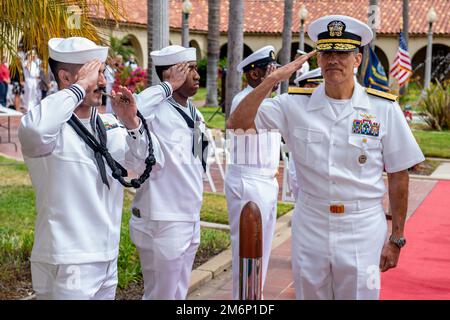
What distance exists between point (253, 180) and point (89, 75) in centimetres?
207

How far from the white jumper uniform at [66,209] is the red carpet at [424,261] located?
311 cm

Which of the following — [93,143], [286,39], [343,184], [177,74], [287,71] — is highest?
[287,71]

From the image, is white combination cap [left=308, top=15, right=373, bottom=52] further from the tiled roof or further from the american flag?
the tiled roof

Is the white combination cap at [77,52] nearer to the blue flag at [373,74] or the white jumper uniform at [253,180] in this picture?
the white jumper uniform at [253,180]

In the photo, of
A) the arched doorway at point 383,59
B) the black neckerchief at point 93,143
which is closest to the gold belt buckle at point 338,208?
the black neckerchief at point 93,143

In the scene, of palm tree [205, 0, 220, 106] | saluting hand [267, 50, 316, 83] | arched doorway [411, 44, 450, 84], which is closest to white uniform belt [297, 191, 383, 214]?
saluting hand [267, 50, 316, 83]

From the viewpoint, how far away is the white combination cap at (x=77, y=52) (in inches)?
144

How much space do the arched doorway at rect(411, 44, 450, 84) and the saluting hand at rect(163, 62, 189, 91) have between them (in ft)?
99.7

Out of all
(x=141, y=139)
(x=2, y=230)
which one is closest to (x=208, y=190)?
(x=2, y=230)

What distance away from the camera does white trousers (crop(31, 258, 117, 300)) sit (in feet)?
11.4

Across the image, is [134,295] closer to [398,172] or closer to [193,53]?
[193,53]

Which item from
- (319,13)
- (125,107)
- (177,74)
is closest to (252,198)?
(177,74)

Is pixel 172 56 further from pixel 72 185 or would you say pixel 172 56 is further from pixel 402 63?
pixel 402 63

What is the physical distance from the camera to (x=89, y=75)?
3.62 meters
